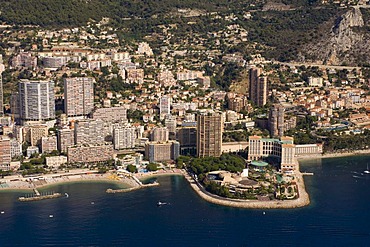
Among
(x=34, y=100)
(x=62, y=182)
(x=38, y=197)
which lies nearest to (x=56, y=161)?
(x=62, y=182)

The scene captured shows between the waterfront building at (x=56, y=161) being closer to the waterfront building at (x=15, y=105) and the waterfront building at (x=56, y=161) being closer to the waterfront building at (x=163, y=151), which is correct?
the waterfront building at (x=163, y=151)

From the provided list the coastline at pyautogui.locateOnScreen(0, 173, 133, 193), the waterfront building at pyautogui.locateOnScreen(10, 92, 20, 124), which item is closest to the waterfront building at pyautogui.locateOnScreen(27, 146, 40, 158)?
the coastline at pyautogui.locateOnScreen(0, 173, 133, 193)

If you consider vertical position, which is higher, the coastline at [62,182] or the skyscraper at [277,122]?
the skyscraper at [277,122]

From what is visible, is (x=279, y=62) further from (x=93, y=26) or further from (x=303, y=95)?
(x=93, y=26)

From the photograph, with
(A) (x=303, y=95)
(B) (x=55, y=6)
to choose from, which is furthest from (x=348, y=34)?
(B) (x=55, y=6)

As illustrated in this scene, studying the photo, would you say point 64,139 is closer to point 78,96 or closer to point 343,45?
point 78,96

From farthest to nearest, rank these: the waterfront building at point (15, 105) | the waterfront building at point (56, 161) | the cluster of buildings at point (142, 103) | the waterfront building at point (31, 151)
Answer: the waterfront building at point (15, 105)
the waterfront building at point (31, 151)
the cluster of buildings at point (142, 103)
the waterfront building at point (56, 161)

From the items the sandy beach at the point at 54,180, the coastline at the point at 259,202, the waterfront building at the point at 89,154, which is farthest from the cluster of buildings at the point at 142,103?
the coastline at the point at 259,202
